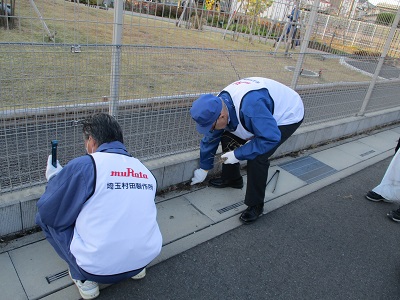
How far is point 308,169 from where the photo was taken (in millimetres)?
4574

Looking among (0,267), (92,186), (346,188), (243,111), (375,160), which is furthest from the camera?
(375,160)

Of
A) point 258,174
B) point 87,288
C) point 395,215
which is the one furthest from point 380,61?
point 87,288

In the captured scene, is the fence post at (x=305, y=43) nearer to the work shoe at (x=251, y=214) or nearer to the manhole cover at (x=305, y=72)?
the manhole cover at (x=305, y=72)

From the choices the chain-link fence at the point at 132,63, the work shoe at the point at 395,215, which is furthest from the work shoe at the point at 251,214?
the work shoe at the point at 395,215

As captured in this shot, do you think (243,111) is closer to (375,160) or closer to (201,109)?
(201,109)

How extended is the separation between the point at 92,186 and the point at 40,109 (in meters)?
1.15

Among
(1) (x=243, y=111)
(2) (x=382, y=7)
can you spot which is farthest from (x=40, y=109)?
(2) (x=382, y=7)

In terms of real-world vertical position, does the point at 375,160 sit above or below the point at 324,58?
below

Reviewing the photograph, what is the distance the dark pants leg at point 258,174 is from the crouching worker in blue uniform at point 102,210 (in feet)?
4.39

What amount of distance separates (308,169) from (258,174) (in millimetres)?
1708

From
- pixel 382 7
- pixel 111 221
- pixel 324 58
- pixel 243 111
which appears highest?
pixel 382 7

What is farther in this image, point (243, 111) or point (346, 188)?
point (346, 188)

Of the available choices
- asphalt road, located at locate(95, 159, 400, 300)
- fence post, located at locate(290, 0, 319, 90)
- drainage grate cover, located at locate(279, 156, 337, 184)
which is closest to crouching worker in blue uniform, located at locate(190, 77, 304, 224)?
asphalt road, located at locate(95, 159, 400, 300)

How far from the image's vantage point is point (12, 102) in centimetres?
247
